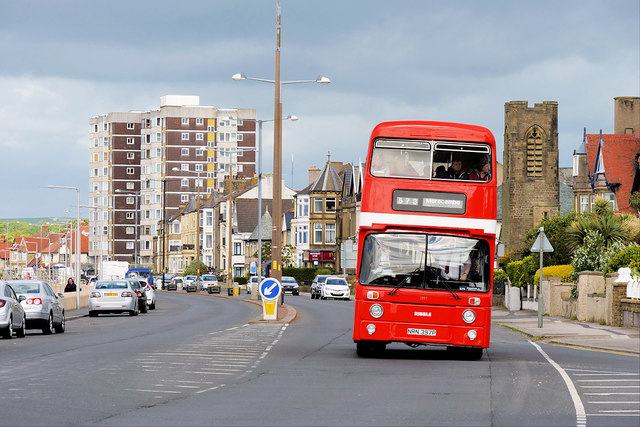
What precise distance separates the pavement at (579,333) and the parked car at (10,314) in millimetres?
13111

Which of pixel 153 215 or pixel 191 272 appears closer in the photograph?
pixel 191 272

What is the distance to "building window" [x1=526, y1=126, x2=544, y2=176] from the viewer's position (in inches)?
3359

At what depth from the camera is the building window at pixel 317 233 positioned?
113 metres

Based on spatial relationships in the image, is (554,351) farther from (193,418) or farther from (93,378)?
(193,418)

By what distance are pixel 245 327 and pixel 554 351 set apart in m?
11.2

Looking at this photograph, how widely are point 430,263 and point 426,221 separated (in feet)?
2.52

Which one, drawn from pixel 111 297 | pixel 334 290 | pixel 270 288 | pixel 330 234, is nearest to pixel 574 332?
pixel 270 288

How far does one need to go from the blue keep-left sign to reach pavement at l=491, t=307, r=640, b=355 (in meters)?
7.24

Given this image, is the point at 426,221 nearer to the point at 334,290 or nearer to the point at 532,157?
the point at 334,290

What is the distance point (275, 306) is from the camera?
1389 inches

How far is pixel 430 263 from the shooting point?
2067 centimetres

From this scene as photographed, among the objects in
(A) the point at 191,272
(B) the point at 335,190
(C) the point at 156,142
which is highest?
(C) the point at 156,142

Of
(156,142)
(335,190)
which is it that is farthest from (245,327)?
(156,142)

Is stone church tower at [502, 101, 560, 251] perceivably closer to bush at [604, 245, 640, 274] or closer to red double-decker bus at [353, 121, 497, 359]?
bush at [604, 245, 640, 274]
